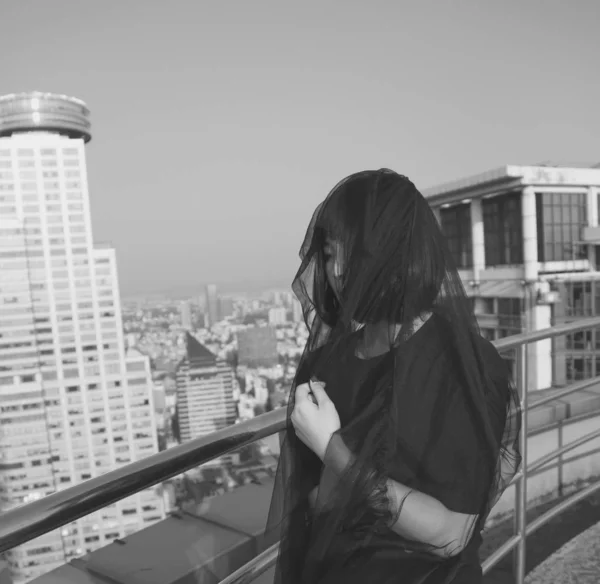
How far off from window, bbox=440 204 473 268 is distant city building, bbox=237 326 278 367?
9.22 metres

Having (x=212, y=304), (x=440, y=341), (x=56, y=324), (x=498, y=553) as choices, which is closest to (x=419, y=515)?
(x=440, y=341)

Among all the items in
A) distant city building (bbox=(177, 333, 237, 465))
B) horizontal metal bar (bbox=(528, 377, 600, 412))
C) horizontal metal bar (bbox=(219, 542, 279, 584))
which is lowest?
distant city building (bbox=(177, 333, 237, 465))

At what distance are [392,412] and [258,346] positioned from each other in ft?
80.9

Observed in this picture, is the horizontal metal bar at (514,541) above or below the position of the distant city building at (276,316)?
above

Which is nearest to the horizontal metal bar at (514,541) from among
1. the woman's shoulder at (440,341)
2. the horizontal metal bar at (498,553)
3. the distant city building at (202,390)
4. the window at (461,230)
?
the horizontal metal bar at (498,553)

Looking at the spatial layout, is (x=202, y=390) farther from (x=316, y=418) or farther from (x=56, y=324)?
(x=316, y=418)

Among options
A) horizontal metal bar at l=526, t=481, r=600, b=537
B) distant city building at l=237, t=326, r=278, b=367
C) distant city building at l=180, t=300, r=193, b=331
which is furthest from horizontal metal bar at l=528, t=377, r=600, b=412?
distant city building at l=180, t=300, r=193, b=331

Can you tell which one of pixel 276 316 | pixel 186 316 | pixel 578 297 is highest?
pixel 578 297

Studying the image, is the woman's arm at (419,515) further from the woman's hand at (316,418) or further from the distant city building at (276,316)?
the distant city building at (276,316)

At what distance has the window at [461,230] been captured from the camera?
20234mm

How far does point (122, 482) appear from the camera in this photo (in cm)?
70

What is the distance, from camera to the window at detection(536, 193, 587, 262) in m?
17.6

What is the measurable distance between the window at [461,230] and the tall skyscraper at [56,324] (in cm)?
1967

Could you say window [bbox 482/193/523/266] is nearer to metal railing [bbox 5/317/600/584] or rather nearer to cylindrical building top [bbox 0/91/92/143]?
metal railing [bbox 5/317/600/584]
